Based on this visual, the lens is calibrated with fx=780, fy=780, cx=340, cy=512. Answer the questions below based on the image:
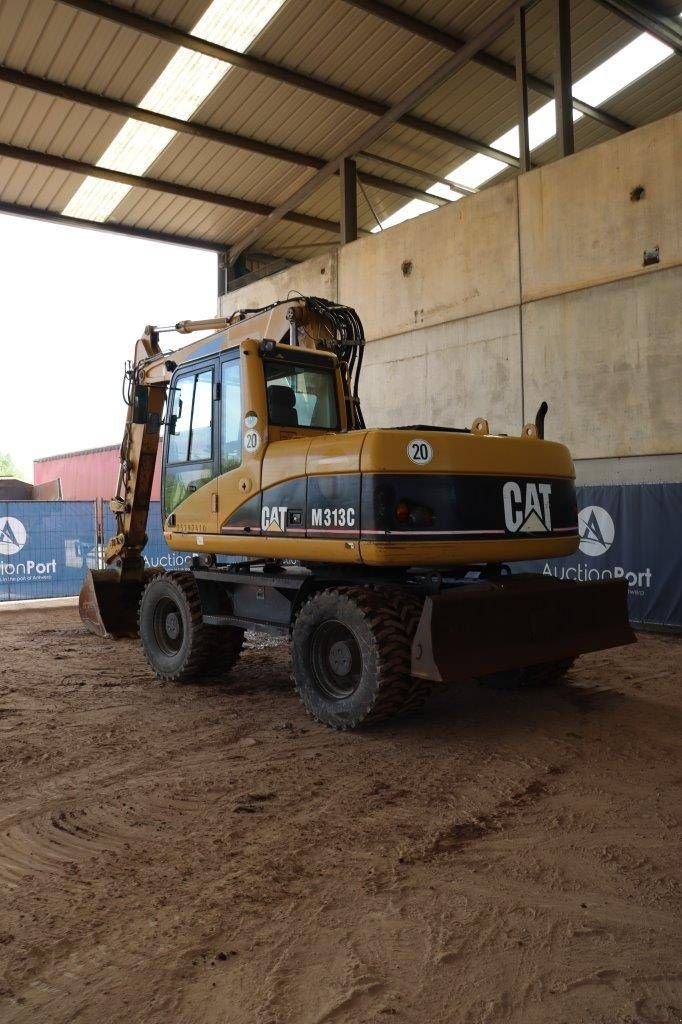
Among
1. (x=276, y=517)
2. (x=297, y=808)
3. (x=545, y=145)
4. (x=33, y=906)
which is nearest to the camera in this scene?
(x=33, y=906)

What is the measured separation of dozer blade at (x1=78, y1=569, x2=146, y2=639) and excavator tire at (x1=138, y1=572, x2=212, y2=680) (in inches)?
77.2

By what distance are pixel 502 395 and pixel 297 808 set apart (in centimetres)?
1000

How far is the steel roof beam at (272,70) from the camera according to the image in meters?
12.1

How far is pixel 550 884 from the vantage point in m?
3.45

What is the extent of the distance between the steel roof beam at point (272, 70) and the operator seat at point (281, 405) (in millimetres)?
9074

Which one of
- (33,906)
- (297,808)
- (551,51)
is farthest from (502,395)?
(33,906)

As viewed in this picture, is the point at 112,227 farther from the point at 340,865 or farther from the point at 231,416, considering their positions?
the point at 340,865

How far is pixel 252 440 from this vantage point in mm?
6492

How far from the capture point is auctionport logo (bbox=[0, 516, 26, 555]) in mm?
13703

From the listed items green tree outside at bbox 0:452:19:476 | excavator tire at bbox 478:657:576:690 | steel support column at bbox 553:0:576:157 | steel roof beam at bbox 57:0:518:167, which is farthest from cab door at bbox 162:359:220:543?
green tree outside at bbox 0:452:19:476

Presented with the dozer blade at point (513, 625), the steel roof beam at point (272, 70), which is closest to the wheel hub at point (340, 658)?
the dozer blade at point (513, 625)

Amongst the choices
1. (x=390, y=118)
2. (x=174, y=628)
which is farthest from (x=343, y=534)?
(x=390, y=118)

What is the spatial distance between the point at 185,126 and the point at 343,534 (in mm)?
12429

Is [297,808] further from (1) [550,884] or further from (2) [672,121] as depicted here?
(2) [672,121]
